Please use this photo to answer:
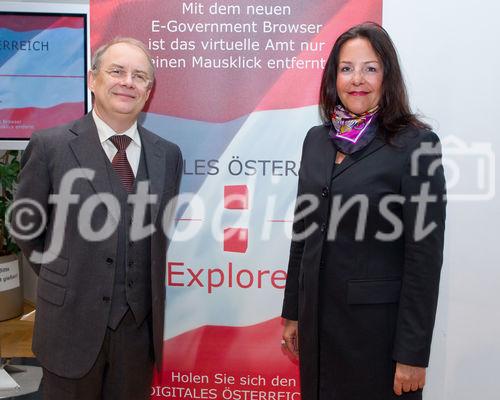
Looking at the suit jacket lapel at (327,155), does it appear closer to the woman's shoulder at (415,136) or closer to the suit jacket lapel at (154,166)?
the woman's shoulder at (415,136)

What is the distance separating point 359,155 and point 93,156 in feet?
2.91

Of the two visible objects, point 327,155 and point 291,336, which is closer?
point 327,155

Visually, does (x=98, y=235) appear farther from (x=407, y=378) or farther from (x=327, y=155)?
(x=407, y=378)

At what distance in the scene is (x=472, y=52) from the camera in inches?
90.4

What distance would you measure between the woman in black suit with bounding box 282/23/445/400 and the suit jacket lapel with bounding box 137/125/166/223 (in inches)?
19.7

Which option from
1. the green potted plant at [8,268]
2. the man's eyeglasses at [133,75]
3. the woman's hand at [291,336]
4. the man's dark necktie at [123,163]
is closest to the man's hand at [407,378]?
the woman's hand at [291,336]

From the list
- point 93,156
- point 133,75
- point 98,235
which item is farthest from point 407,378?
point 133,75

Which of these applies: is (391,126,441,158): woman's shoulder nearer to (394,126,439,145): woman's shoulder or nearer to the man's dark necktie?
(394,126,439,145): woman's shoulder

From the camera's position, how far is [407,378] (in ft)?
5.47

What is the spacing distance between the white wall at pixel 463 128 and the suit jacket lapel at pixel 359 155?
73 centimetres

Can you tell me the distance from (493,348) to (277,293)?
0.98 m

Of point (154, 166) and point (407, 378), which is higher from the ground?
point (154, 166)

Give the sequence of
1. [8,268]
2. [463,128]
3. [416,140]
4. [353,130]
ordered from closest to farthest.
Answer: [416,140], [353,130], [463,128], [8,268]

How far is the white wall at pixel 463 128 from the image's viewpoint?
2.29 meters
